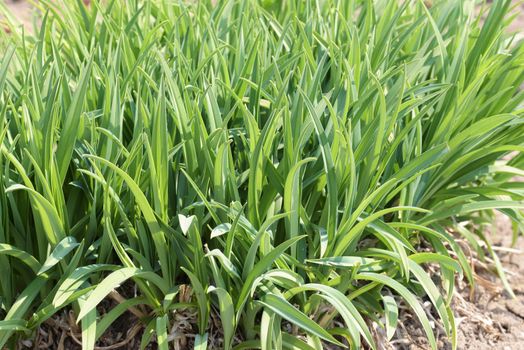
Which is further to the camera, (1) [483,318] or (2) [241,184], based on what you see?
(1) [483,318]

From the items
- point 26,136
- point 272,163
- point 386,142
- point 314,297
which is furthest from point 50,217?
point 386,142

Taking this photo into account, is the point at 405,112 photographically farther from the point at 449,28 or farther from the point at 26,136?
the point at 26,136

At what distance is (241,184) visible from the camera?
1.69 metres

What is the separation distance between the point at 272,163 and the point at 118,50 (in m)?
0.52

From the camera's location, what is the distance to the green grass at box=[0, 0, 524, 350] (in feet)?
4.86

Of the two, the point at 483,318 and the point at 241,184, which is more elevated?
the point at 241,184

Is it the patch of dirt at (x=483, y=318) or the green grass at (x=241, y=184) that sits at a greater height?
the green grass at (x=241, y=184)

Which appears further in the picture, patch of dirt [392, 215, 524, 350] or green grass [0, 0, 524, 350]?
patch of dirt [392, 215, 524, 350]

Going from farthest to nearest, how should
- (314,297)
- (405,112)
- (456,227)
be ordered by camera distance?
(456,227) < (405,112) < (314,297)

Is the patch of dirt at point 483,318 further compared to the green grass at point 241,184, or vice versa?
the patch of dirt at point 483,318

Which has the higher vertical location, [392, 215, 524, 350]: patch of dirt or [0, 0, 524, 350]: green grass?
[0, 0, 524, 350]: green grass

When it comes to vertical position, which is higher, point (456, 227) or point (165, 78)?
point (165, 78)

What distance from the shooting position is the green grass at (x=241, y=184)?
1480mm

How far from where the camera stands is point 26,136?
60.4 inches
